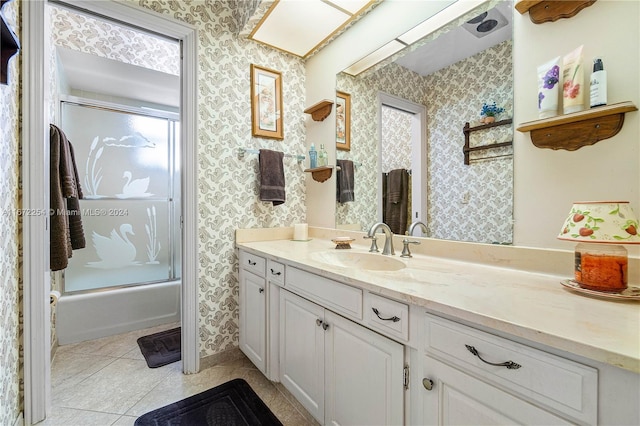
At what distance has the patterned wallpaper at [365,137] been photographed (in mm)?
1769

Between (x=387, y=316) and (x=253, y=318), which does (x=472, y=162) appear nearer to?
(x=387, y=316)

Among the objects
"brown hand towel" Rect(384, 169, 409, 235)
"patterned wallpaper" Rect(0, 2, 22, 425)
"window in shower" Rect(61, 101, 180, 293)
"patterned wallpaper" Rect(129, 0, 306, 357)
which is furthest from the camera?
"window in shower" Rect(61, 101, 180, 293)

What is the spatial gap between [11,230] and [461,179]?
208 centimetres

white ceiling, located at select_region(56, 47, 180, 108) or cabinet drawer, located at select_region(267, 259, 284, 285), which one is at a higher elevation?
white ceiling, located at select_region(56, 47, 180, 108)

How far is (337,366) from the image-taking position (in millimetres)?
1171

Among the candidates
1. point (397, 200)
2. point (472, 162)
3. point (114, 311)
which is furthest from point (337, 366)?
point (114, 311)

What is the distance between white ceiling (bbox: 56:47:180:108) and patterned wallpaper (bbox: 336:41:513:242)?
2.11m

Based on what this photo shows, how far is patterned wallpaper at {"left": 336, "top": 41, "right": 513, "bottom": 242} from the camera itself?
1.21 metres

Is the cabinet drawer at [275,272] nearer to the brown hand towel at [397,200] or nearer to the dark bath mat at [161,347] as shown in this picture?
the brown hand towel at [397,200]

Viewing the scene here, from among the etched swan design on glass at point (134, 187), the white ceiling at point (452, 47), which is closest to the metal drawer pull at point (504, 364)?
the white ceiling at point (452, 47)

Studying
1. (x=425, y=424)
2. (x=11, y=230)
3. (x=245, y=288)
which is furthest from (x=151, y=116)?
(x=425, y=424)

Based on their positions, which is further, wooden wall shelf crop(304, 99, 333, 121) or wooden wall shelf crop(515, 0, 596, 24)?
wooden wall shelf crop(304, 99, 333, 121)

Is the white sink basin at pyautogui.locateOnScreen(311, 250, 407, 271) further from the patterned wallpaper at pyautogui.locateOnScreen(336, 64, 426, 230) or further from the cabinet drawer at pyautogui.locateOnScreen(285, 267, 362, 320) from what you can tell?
the patterned wallpaper at pyautogui.locateOnScreen(336, 64, 426, 230)

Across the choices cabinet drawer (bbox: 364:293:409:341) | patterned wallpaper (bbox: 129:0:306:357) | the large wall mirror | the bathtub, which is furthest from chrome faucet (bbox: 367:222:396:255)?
the bathtub
